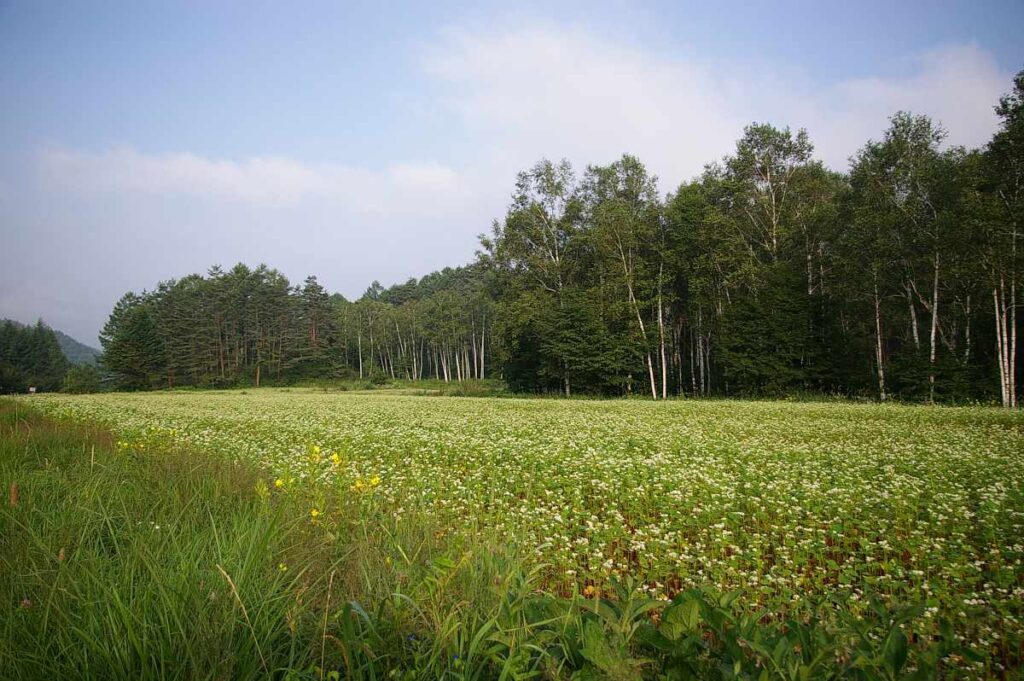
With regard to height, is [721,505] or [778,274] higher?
[778,274]

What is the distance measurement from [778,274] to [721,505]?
27.6 m

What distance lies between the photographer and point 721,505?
6.52 meters

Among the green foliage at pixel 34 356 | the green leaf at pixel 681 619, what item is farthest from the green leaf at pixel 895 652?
the green foliage at pixel 34 356

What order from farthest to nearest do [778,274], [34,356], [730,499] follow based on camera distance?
[34,356]
[778,274]
[730,499]

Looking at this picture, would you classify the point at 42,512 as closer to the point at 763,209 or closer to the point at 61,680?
the point at 61,680

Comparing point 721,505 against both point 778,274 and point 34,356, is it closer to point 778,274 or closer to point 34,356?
point 778,274

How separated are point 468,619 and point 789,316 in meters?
31.7

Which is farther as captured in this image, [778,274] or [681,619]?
[778,274]

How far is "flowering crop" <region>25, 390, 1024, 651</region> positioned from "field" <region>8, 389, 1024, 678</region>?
0.03 metres

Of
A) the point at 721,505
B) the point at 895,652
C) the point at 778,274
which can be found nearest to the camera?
the point at 895,652

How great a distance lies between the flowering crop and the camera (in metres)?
4.41

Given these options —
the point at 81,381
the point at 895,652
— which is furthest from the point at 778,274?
the point at 81,381

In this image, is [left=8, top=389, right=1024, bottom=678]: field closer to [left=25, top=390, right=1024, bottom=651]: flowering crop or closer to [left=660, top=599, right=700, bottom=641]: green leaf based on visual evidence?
[left=25, top=390, right=1024, bottom=651]: flowering crop

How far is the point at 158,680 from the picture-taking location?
2.00 m
